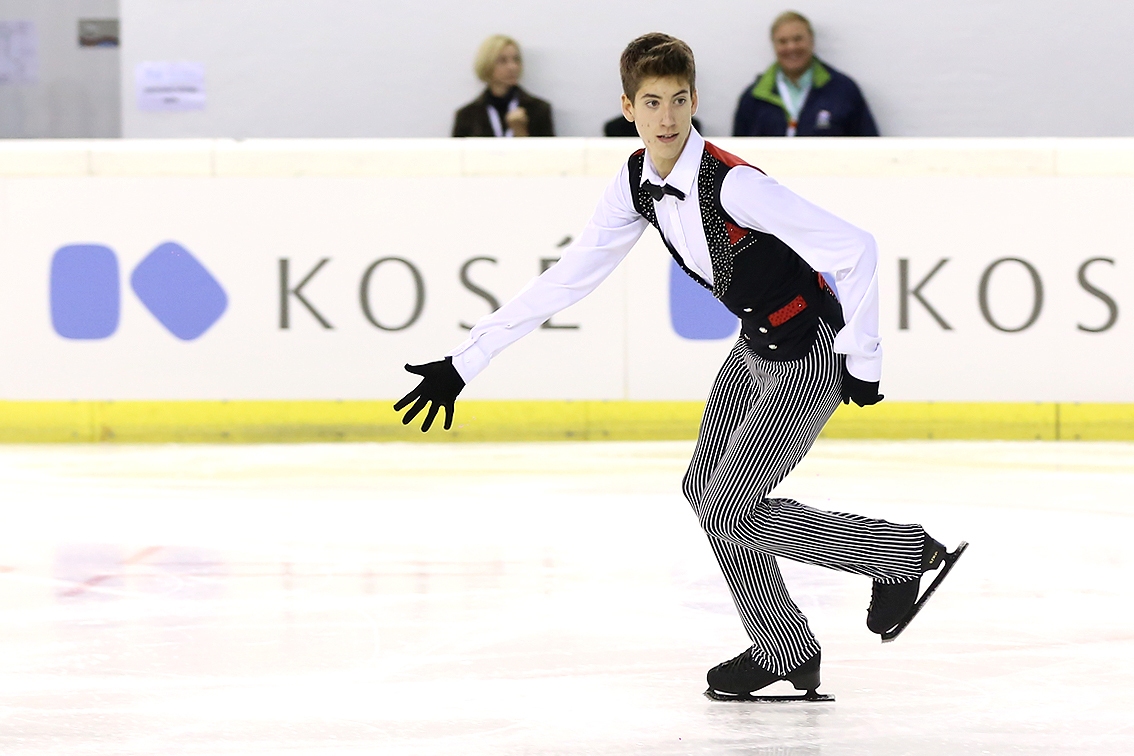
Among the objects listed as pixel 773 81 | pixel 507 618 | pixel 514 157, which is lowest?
pixel 507 618

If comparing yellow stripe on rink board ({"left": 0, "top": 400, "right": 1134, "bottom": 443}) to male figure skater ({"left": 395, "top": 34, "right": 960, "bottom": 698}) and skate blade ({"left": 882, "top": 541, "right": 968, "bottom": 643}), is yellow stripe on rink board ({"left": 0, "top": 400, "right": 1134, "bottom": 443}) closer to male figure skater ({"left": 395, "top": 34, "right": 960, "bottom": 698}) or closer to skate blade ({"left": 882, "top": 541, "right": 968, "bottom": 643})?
male figure skater ({"left": 395, "top": 34, "right": 960, "bottom": 698})

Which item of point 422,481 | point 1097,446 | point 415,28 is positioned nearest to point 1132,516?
point 1097,446

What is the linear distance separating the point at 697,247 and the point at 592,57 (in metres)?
5.77

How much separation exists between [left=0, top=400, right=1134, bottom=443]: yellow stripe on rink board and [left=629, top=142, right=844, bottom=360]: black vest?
14.4 feet

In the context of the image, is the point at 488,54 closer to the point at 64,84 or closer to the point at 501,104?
the point at 501,104

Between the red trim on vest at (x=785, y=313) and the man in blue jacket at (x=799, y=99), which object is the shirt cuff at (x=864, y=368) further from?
the man in blue jacket at (x=799, y=99)

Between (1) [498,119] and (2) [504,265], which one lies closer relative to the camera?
(2) [504,265]

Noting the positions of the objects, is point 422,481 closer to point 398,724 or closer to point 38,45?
point 398,724

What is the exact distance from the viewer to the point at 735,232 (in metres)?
2.61

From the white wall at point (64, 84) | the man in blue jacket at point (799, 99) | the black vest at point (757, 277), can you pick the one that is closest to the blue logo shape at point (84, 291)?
the white wall at point (64, 84)

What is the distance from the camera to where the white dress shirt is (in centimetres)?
252

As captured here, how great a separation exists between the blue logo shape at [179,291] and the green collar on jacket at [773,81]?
264 cm

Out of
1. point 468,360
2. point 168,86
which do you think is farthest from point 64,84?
point 468,360

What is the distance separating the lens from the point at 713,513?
108 inches
